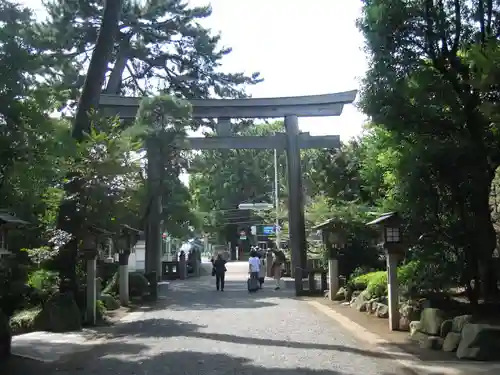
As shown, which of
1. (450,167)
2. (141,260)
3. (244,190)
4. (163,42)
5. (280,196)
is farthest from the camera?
(244,190)

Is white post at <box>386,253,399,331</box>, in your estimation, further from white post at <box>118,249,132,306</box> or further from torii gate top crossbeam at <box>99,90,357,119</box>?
torii gate top crossbeam at <box>99,90,357,119</box>

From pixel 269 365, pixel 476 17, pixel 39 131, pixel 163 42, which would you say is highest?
pixel 163 42

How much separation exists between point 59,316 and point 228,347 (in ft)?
14.6

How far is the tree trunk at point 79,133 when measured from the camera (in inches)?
526

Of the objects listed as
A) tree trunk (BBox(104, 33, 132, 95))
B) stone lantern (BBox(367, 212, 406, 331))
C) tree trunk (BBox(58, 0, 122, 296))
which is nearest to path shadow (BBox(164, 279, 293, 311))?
tree trunk (BBox(58, 0, 122, 296))

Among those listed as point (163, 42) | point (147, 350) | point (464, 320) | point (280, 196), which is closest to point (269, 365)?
point (147, 350)

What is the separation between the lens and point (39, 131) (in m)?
9.09

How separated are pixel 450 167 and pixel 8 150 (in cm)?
772

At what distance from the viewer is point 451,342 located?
9.24 metres

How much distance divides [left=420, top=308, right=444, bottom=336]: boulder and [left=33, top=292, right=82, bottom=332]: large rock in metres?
7.24

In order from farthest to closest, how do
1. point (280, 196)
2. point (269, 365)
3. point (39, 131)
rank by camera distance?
point (280, 196) < point (39, 131) < point (269, 365)

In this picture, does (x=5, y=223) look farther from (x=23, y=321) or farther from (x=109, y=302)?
(x=109, y=302)

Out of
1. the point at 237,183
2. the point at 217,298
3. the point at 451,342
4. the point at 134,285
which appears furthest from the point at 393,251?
the point at 237,183

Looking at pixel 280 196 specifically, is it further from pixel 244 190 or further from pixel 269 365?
pixel 269 365
